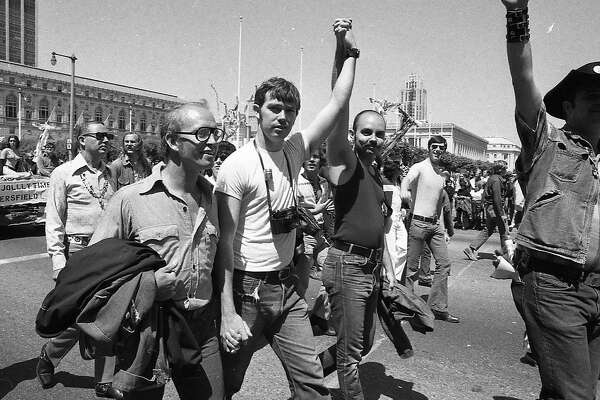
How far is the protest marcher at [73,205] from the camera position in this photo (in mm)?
3840

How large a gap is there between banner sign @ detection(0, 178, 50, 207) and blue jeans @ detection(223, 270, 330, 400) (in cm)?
993

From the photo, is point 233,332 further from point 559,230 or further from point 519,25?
point 519,25

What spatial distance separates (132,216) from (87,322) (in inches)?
21.9

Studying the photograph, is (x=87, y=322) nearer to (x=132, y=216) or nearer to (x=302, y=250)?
(x=132, y=216)

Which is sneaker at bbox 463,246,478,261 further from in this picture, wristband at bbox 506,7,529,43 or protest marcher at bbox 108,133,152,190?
wristband at bbox 506,7,529,43

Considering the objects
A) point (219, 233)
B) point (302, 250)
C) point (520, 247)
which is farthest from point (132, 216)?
point (520, 247)

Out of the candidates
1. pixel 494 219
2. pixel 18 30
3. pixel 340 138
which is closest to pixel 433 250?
pixel 340 138

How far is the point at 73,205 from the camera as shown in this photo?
4.27 m

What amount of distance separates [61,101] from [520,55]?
12342cm

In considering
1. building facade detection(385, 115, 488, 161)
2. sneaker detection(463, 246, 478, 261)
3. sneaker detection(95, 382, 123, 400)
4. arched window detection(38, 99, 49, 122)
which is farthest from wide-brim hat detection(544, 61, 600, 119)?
arched window detection(38, 99, 49, 122)

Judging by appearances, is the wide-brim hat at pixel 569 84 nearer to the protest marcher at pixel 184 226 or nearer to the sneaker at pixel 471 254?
the protest marcher at pixel 184 226

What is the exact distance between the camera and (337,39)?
9.78ft

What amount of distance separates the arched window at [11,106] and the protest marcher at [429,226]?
114741 mm

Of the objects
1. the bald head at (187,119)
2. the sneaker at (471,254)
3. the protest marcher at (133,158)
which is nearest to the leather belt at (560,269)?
the bald head at (187,119)
